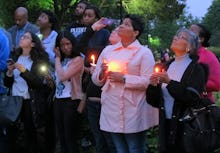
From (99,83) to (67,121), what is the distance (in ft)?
3.41

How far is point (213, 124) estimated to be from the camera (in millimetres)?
4586

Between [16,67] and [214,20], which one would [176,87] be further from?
[214,20]

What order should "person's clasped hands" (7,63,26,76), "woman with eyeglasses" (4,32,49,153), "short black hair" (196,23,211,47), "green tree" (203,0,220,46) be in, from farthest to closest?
"green tree" (203,0,220,46), "woman with eyeglasses" (4,32,49,153), "person's clasped hands" (7,63,26,76), "short black hair" (196,23,211,47)

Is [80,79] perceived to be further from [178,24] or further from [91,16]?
[178,24]

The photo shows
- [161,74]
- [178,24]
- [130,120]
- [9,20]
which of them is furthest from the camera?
[178,24]

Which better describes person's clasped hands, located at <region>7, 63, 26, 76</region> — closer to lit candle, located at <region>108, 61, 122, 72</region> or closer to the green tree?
lit candle, located at <region>108, 61, 122, 72</region>

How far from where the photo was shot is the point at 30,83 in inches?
245

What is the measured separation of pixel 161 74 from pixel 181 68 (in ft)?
1.13

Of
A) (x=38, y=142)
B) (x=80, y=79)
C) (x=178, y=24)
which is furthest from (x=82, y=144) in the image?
(x=178, y=24)

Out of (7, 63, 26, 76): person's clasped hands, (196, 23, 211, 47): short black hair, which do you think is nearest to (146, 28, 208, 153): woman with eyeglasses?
(196, 23, 211, 47): short black hair

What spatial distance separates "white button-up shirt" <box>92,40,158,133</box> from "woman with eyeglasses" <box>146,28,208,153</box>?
0.67 ft

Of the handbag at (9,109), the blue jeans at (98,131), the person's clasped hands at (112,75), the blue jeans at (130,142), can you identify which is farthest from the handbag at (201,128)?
the handbag at (9,109)

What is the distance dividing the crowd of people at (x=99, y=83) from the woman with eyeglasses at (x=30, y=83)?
14mm

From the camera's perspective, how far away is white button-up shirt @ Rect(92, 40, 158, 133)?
4984mm
